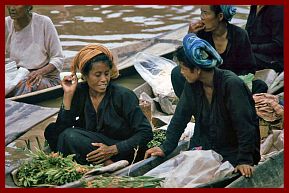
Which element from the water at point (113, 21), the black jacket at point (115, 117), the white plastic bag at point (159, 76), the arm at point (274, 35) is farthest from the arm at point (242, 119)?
the water at point (113, 21)

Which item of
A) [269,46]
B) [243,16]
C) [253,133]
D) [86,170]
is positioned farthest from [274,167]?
[243,16]

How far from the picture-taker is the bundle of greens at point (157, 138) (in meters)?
5.96

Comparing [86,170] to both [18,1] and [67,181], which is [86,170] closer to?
[67,181]

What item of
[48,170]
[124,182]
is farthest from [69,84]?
[124,182]

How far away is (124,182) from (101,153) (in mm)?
505

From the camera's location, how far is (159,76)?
8133 mm

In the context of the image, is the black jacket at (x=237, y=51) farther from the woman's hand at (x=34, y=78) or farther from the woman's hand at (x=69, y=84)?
the woman's hand at (x=34, y=78)

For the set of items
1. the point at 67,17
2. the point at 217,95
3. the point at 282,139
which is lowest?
the point at 67,17

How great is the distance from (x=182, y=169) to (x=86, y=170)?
64 centimetres

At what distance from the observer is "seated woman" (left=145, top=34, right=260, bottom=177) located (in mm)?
5129

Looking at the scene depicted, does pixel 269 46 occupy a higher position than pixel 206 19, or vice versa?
pixel 206 19

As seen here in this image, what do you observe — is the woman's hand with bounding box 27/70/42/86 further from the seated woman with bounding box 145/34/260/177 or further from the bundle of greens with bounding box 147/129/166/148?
the seated woman with bounding box 145/34/260/177

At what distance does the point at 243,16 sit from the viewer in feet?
43.7

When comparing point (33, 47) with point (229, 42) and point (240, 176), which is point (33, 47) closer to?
point (229, 42)
